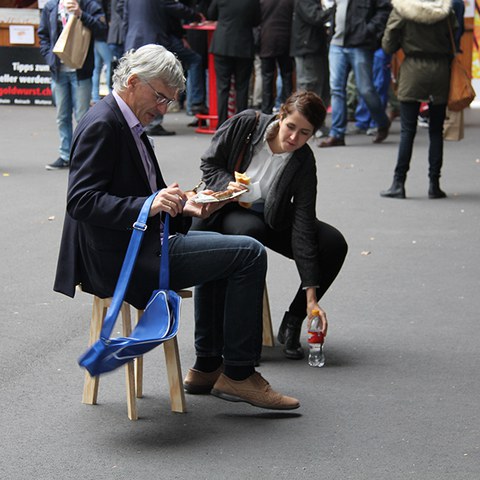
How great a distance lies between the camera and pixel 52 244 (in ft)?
26.3

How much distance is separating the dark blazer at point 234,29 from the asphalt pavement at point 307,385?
4.59 metres

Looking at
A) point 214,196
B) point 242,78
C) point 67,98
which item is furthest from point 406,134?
point 214,196

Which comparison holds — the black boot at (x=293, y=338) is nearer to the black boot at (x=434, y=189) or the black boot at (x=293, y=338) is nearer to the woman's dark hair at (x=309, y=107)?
the woman's dark hair at (x=309, y=107)

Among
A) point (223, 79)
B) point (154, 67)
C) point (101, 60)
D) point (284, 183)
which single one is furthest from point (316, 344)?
point (101, 60)

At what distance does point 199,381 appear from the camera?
199 inches

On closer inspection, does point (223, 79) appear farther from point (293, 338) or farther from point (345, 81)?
point (293, 338)

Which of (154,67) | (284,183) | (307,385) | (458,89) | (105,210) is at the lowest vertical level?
(307,385)

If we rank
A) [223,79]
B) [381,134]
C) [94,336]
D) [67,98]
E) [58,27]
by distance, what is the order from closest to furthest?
[94,336], [58,27], [67,98], [381,134], [223,79]

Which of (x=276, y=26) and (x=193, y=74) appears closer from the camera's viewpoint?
(x=276, y=26)

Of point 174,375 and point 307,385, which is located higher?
point 174,375

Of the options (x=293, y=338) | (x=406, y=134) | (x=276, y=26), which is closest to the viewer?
(x=293, y=338)

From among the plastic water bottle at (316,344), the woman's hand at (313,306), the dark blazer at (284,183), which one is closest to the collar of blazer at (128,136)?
the dark blazer at (284,183)

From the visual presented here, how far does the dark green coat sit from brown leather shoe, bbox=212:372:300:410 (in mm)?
5117

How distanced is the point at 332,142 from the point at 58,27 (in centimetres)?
370
